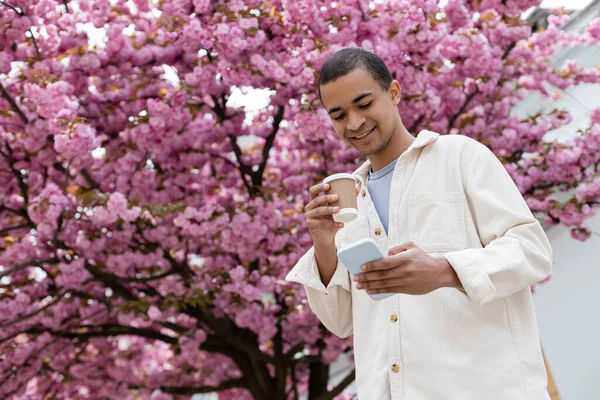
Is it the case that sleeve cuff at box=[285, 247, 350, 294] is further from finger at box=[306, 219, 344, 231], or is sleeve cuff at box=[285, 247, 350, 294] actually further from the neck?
the neck

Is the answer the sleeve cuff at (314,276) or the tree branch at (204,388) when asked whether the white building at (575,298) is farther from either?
the sleeve cuff at (314,276)

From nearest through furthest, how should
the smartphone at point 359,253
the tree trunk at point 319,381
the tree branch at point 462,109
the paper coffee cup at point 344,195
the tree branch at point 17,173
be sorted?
1. the smartphone at point 359,253
2. the paper coffee cup at point 344,195
3. the tree branch at point 17,173
4. the tree branch at point 462,109
5. the tree trunk at point 319,381

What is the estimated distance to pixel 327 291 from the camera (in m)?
1.99

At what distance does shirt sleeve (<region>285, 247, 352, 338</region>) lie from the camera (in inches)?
78.2

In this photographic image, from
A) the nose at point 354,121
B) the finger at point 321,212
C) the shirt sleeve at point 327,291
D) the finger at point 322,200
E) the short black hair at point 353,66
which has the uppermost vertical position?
the short black hair at point 353,66

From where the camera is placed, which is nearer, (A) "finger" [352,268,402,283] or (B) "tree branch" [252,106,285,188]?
(A) "finger" [352,268,402,283]

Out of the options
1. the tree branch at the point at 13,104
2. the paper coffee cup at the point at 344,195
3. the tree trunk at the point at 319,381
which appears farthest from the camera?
the tree trunk at the point at 319,381

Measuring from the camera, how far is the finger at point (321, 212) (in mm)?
1717

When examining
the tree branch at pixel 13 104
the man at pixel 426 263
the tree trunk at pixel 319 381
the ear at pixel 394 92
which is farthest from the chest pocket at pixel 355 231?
the tree trunk at pixel 319 381

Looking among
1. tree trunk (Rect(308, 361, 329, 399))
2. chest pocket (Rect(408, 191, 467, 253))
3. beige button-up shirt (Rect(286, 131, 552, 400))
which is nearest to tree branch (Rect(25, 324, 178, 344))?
tree trunk (Rect(308, 361, 329, 399))

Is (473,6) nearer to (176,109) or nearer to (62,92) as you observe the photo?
(176,109)

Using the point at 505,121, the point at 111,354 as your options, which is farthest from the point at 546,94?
the point at 111,354

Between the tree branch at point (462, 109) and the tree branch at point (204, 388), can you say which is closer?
the tree branch at point (462, 109)

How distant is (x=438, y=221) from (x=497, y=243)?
21 cm
